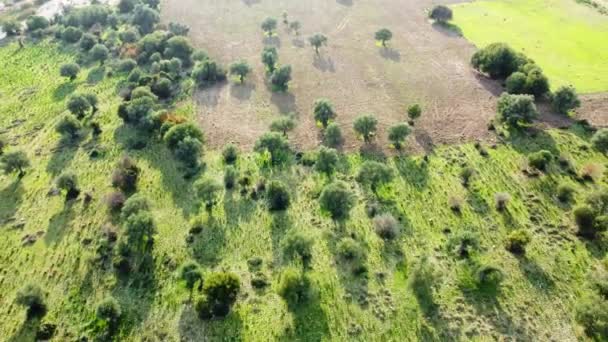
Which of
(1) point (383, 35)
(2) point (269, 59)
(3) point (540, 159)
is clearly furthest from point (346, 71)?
(3) point (540, 159)

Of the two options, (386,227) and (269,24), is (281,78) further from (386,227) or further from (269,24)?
(386,227)

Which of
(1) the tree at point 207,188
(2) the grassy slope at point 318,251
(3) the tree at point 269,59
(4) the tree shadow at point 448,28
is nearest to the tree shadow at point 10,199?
(2) the grassy slope at point 318,251

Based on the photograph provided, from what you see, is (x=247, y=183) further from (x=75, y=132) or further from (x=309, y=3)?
(x=309, y=3)

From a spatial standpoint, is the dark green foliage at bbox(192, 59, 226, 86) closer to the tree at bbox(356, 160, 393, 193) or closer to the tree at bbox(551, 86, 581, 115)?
the tree at bbox(356, 160, 393, 193)

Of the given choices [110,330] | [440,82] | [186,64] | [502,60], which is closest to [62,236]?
[110,330]

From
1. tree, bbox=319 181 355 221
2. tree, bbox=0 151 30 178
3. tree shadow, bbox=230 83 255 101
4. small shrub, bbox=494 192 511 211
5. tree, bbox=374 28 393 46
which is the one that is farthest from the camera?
tree, bbox=374 28 393 46

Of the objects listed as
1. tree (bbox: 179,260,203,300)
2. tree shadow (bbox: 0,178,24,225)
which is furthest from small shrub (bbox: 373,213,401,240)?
tree shadow (bbox: 0,178,24,225)
